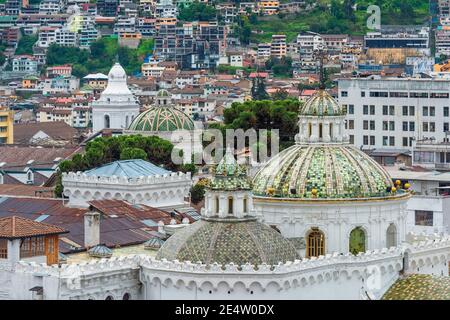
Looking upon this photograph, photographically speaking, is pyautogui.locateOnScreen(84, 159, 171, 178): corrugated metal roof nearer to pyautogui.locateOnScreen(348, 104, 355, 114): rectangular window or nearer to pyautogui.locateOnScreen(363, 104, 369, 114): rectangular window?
pyautogui.locateOnScreen(363, 104, 369, 114): rectangular window

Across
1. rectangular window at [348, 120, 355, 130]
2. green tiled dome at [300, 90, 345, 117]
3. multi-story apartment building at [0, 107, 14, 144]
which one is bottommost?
multi-story apartment building at [0, 107, 14, 144]

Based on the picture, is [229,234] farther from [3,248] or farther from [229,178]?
[3,248]

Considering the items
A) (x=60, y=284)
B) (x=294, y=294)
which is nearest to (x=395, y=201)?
(x=294, y=294)

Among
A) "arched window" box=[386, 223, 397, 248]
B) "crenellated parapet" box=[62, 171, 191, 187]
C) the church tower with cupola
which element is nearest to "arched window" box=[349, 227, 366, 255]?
"arched window" box=[386, 223, 397, 248]

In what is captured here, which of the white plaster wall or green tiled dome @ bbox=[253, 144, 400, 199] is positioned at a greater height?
green tiled dome @ bbox=[253, 144, 400, 199]

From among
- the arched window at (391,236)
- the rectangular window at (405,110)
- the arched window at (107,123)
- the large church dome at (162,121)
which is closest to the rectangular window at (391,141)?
the rectangular window at (405,110)

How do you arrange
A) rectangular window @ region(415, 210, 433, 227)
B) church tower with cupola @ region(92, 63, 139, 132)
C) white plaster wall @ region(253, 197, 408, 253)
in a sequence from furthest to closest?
church tower with cupola @ region(92, 63, 139, 132), rectangular window @ region(415, 210, 433, 227), white plaster wall @ region(253, 197, 408, 253)
